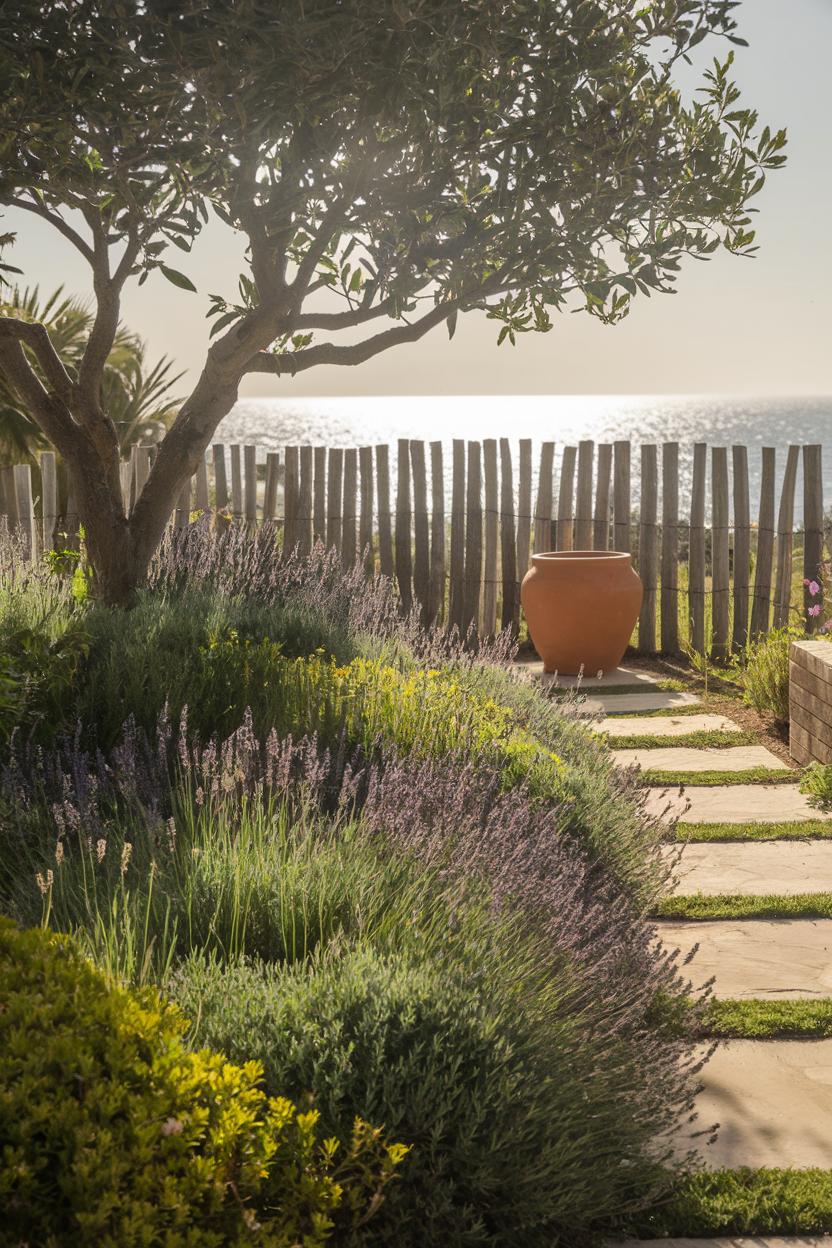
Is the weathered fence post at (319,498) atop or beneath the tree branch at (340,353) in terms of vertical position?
beneath

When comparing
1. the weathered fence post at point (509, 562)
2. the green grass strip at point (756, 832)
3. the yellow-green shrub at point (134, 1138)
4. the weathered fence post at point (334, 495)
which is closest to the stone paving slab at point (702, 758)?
the green grass strip at point (756, 832)

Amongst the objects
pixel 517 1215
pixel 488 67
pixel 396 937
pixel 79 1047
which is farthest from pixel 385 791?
pixel 488 67

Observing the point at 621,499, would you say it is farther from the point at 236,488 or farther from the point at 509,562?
the point at 236,488

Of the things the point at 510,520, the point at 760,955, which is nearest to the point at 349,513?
the point at 510,520

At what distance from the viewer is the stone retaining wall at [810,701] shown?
17.3 ft

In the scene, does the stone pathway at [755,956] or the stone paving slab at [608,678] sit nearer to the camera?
the stone pathway at [755,956]

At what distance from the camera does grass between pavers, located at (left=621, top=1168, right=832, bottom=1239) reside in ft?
7.07

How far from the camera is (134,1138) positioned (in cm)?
143

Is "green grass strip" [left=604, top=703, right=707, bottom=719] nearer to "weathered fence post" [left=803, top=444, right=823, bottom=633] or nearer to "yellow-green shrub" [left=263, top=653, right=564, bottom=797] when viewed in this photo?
"weathered fence post" [left=803, top=444, right=823, bottom=633]

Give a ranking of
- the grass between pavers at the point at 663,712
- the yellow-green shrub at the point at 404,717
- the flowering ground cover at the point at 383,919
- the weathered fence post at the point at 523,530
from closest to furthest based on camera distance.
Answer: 1. the flowering ground cover at the point at 383,919
2. the yellow-green shrub at the point at 404,717
3. the grass between pavers at the point at 663,712
4. the weathered fence post at the point at 523,530

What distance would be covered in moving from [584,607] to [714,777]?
237cm

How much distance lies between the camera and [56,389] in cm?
548

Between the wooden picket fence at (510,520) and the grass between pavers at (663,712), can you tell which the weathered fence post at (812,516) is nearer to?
the wooden picket fence at (510,520)

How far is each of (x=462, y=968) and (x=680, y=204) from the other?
14.0 ft
